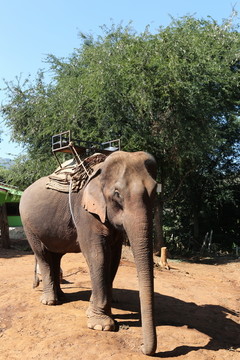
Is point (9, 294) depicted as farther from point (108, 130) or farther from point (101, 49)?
point (101, 49)

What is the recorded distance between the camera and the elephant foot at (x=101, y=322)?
536 centimetres

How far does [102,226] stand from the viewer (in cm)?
551

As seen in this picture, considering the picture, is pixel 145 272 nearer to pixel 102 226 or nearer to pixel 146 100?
pixel 102 226

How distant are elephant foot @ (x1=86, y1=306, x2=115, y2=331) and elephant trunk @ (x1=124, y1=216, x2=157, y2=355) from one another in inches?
35.3

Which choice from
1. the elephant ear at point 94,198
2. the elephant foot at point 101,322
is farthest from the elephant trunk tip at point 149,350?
the elephant ear at point 94,198

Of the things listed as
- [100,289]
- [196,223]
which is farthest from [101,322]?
[196,223]

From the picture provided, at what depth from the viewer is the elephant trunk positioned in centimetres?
441

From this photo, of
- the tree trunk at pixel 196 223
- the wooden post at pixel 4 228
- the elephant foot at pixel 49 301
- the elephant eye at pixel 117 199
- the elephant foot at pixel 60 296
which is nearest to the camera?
the elephant eye at pixel 117 199

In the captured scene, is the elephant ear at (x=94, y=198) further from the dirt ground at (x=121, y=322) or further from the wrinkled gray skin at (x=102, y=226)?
the dirt ground at (x=121, y=322)

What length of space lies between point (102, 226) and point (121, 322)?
5.28ft

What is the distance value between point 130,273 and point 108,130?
5611 mm

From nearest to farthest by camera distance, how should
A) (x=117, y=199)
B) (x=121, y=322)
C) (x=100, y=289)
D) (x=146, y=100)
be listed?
(x=117, y=199)
(x=100, y=289)
(x=121, y=322)
(x=146, y=100)

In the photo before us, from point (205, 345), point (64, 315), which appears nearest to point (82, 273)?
point (64, 315)

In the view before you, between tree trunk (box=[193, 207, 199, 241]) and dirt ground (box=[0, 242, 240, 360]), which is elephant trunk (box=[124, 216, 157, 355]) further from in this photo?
tree trunk (box=[193, 207, 199, 241])
